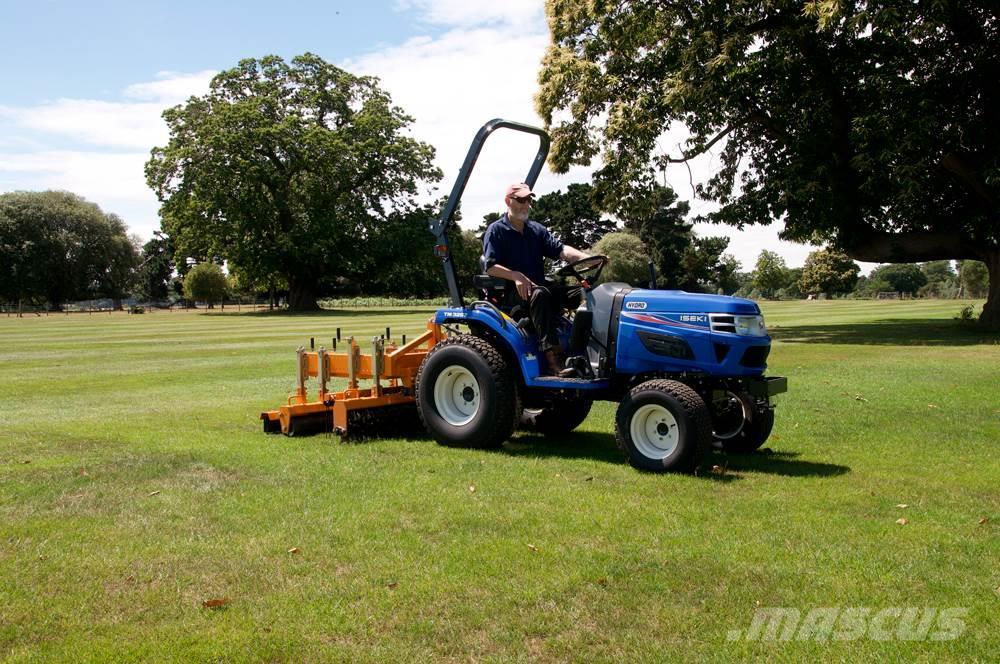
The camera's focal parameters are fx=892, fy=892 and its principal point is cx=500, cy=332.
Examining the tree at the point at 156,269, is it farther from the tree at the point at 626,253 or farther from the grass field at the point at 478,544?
the grass field at the point at 478,544

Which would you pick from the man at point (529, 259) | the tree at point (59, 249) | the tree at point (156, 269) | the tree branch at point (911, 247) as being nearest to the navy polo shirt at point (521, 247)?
the man at point (529, 259)

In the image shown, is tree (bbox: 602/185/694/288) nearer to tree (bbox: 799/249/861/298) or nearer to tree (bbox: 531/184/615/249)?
tree (bbox: 531/184/615/249)

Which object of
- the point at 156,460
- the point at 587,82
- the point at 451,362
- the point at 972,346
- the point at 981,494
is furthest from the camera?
the point at 587,82

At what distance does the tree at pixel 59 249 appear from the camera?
286ft

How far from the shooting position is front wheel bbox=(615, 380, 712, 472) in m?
7.18

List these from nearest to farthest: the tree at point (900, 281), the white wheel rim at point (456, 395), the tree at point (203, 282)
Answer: the white wheel rim at point (456, 395)
the tree at point (203, 282)
the tree at point (900, 281)

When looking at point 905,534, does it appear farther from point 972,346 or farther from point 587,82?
point 587,82

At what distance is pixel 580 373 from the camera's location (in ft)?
26.7

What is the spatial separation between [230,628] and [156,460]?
13.9ft

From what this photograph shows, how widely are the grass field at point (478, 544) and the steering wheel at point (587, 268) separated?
1.67 meters

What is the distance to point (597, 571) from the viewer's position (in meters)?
4.97

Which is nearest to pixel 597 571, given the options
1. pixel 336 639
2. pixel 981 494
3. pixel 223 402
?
pixel 336 639

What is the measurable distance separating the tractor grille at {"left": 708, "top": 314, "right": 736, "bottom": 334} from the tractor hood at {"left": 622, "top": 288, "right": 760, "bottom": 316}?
1.7 inches

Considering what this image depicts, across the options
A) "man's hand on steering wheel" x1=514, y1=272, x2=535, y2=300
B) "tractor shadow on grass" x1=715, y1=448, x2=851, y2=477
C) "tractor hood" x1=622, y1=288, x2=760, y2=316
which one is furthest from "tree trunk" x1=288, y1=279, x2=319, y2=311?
"tractor hood" x1=622, y1=288, x2=760, y2=316
